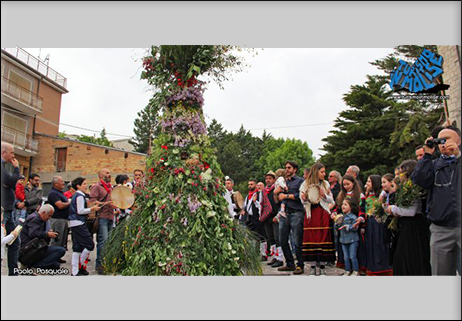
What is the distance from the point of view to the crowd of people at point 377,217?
4.01 meters

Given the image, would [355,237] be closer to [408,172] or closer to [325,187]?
[325,187]

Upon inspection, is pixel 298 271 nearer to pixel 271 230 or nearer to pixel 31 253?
pixel 271 230

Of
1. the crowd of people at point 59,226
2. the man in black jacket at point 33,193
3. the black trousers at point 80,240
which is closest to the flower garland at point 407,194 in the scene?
the crowd of people at point 59,226

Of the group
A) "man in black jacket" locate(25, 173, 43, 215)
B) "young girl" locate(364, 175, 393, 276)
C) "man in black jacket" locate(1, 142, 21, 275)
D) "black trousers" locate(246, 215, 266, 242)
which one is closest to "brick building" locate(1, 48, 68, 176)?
"man in black jacket" locate(25, 173, 43, 215)

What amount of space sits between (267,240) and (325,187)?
2487 mm

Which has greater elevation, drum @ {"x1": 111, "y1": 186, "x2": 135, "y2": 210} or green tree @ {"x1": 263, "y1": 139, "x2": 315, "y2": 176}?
green tree @ {"x1": 263, "y1": 139, "x2": 315, "y2": 176}

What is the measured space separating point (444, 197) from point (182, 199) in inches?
122

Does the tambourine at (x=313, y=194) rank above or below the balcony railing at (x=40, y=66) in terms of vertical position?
below

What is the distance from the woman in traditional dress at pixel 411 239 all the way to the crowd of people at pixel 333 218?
12 mm

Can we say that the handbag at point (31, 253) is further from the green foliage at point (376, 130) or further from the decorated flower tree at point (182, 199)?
the green foliage at point (376, 130)

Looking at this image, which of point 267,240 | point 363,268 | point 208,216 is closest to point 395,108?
point 267,240

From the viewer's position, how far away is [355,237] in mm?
6109

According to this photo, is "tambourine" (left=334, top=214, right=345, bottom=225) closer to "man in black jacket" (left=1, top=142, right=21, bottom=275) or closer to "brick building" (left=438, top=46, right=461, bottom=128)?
"brick building" (left=438, top=46, right=461, bottom=128)

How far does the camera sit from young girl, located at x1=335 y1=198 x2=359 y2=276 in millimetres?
6098
